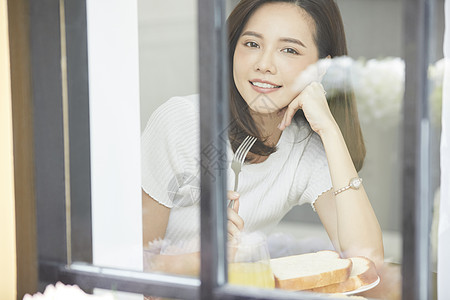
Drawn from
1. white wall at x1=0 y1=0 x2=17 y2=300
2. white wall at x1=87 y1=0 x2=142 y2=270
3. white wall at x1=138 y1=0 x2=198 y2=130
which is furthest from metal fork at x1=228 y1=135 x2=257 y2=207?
white wall at x1=0 y1=0 x2=17 y2=300

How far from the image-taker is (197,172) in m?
1.62

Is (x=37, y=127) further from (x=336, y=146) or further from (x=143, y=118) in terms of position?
(x=336, y=146)

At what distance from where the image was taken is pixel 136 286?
5.38ft

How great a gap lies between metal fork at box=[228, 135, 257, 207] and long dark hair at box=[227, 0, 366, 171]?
16mm

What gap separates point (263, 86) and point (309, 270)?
548 mm

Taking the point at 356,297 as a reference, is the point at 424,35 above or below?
above

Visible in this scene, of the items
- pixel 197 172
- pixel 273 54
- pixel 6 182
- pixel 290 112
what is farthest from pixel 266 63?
pixel 6 182

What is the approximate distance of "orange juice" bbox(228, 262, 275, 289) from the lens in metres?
1.53

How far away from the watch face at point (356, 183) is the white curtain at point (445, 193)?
21cm

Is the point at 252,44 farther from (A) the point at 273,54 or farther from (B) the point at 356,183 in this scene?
(B) the point at 356,183

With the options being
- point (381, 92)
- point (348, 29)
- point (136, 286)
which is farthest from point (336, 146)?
point (136, 286)

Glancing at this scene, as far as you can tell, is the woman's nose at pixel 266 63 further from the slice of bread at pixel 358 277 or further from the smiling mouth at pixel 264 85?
the slice of bread at pixel 358 277

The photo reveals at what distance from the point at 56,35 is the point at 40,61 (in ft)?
0.33

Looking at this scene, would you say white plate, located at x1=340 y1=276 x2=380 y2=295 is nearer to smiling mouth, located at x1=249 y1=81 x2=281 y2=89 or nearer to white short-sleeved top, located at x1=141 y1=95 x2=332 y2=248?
white short-sleeved top, located at x1=141 y1=95 x2=332 y2=248
